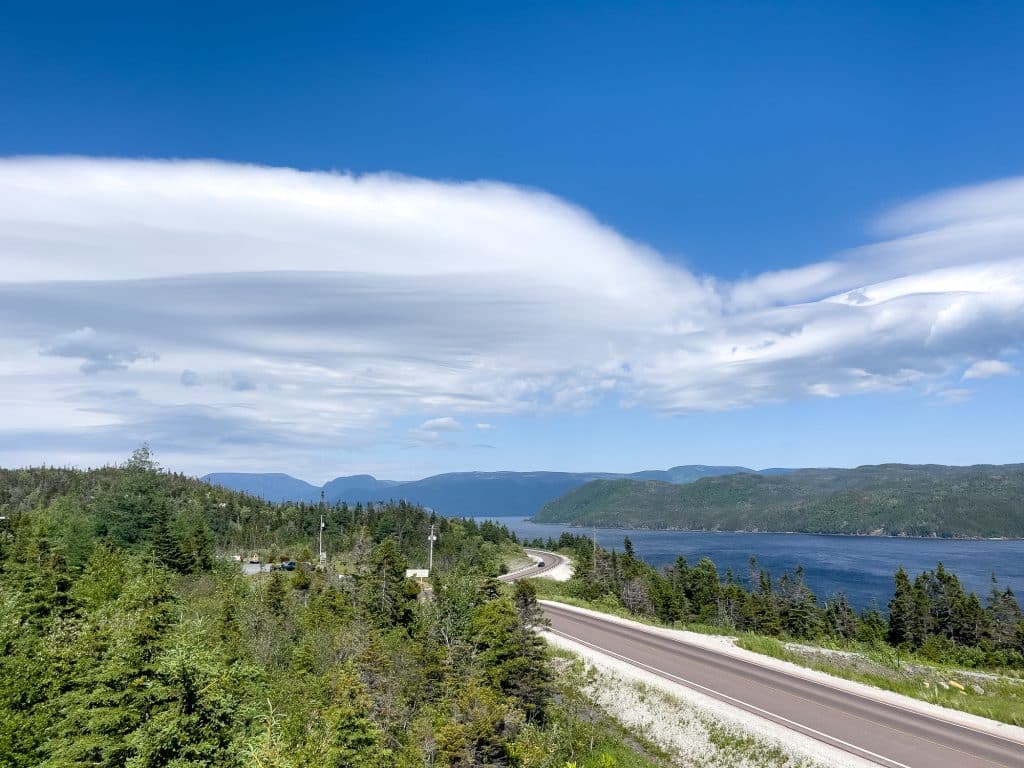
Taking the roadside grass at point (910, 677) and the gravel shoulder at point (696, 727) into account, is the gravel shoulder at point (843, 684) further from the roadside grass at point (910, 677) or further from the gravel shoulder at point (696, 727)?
the gravel shoulder at point (696, 727)

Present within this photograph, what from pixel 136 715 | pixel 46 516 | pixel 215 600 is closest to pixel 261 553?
pixel 46 516

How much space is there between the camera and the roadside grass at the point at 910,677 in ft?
106

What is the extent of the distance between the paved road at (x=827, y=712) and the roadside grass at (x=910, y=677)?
3.06 meters

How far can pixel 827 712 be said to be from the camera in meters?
31.7

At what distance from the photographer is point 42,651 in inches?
1241

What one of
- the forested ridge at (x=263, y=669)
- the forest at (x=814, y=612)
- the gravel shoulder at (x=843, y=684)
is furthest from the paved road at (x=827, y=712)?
the forest at (x=814, y=612)

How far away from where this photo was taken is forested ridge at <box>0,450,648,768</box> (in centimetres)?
2158

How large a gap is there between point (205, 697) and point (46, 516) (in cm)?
10380

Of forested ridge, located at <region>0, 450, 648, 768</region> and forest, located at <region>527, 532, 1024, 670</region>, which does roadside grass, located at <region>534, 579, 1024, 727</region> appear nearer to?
forested ridge, located at <region>0, 450, 648, 768</region>

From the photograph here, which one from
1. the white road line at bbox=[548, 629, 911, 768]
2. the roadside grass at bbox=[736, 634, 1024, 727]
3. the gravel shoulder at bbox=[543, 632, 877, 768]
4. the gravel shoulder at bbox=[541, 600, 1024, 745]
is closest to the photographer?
the white road line at bbox=[548, 629, 911, 768]

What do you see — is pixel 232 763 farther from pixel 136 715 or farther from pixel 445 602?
pixel 445 602

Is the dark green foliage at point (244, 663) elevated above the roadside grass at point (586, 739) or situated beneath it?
elevated above

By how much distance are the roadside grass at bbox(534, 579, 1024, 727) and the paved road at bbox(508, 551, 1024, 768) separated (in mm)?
3058

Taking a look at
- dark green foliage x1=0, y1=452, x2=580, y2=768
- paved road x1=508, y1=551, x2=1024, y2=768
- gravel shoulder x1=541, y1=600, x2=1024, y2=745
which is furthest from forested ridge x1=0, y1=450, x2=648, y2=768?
gravel shoulder x1=541, y1=600, x2=1024, y2=745
